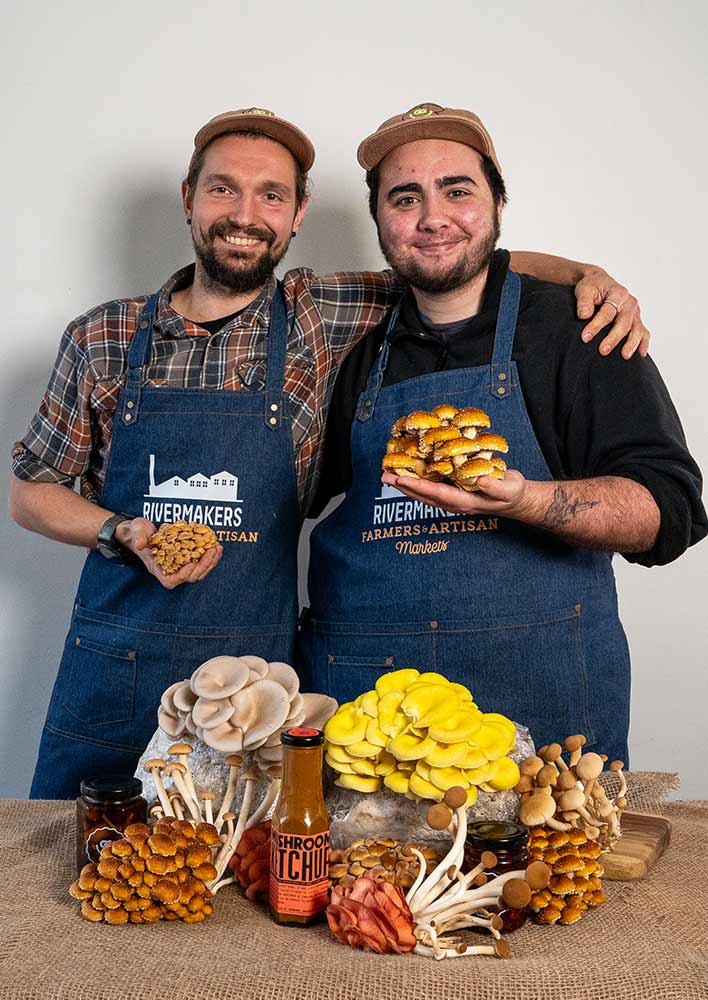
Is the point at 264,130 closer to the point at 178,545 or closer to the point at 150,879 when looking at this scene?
the point at 178,545

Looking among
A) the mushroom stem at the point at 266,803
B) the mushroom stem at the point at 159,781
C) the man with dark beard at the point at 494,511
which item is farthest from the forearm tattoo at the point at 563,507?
the mushroom stem at the point at 159,781

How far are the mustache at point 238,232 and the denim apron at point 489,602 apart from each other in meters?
0.52

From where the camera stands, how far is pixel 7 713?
3.11 metres

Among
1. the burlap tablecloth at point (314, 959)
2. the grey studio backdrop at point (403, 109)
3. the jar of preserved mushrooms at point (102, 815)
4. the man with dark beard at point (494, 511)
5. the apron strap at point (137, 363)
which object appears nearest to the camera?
the burlap tablecloth at point (314, 959)

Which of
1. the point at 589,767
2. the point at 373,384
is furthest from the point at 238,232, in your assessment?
the point at 589,767

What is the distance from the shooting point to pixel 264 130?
2.51 m

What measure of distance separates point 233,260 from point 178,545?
739 mm

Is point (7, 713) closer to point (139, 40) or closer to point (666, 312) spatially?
point (139, 40)

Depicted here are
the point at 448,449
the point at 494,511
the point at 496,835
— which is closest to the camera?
the point at 496,835

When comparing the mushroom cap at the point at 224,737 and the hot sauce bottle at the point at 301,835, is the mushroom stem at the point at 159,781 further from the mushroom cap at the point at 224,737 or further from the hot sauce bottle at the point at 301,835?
the hot sauce bottle at the point at 301,835

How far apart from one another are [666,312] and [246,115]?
1.35 m

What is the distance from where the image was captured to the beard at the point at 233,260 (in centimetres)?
245

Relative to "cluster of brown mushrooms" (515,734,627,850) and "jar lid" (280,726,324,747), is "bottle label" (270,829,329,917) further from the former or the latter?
"cluster of brown mushrooms" (515,734,627,850)

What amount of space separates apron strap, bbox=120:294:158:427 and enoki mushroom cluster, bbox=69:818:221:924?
1334mm
